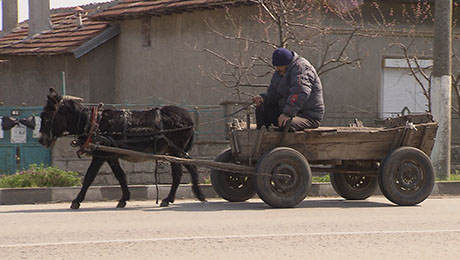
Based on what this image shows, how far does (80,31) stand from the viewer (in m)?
29.0

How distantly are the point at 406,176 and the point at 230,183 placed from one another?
8.49ft

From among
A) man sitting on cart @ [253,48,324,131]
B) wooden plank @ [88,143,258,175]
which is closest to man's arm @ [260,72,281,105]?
man sitting on cart @ [253,48,324,131]

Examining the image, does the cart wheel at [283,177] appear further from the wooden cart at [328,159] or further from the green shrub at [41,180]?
the green shrub at [41,180]

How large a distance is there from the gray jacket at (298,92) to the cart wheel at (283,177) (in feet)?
1.95

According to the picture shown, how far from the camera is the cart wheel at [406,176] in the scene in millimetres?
11852

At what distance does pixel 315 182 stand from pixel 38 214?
20.0 ft

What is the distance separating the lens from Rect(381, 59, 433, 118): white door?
2248 centimetres

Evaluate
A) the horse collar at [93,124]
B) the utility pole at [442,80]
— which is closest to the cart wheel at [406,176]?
the horse collar at [93,124]

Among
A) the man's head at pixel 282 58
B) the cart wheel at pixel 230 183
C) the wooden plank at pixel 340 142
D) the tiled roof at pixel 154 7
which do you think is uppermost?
the tiled roof at pixel 154 7

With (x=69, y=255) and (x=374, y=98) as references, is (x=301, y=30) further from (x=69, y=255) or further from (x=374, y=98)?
(x=69, y=255)

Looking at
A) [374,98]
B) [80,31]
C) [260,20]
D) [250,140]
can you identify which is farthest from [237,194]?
[80,31]

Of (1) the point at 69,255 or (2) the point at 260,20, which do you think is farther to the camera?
(2) the point at 260,20

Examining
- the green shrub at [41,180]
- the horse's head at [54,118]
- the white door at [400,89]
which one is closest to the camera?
the horse's head at [54,118]

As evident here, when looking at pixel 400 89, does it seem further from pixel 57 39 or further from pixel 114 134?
pixel 57 39
